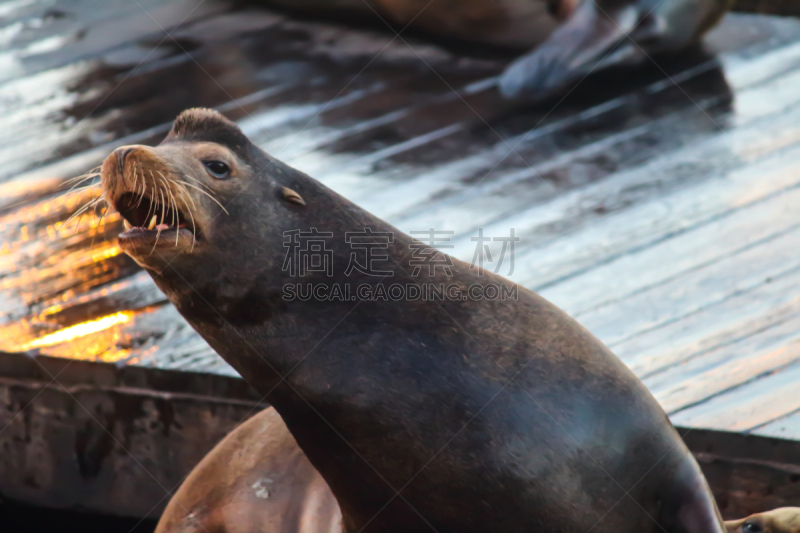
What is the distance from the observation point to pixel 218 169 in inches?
63.4

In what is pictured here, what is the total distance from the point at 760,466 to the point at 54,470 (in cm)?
189

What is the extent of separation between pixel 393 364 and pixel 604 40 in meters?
2.92

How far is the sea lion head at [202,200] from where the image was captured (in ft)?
4.93

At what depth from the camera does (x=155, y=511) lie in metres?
2.83

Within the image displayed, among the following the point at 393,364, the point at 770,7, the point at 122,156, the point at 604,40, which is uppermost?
the point at 122,156

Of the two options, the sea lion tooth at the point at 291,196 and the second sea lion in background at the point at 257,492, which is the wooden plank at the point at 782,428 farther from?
the sea lion tooth at the point at 291,196

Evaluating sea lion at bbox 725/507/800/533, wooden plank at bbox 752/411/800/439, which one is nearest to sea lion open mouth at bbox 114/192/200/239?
sea lion at bbox 725/507/800/533

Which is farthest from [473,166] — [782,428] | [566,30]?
[782,428]

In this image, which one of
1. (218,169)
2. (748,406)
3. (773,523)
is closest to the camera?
(218,169)

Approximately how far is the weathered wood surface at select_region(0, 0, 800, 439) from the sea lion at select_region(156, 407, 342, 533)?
1.41ft

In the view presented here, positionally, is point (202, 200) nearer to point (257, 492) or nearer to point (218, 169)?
point (218, 169)

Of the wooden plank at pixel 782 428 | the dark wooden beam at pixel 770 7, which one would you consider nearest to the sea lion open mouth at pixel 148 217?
the wooden plank at pixel 782 428

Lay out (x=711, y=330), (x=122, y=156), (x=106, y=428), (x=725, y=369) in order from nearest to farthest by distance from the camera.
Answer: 1. (x=122, y=156)
2. (x=725, y=369)
3. (x=711, y=330)
4. (x=106, y=428)

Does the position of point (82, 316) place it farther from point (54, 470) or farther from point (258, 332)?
point (258, 332)
